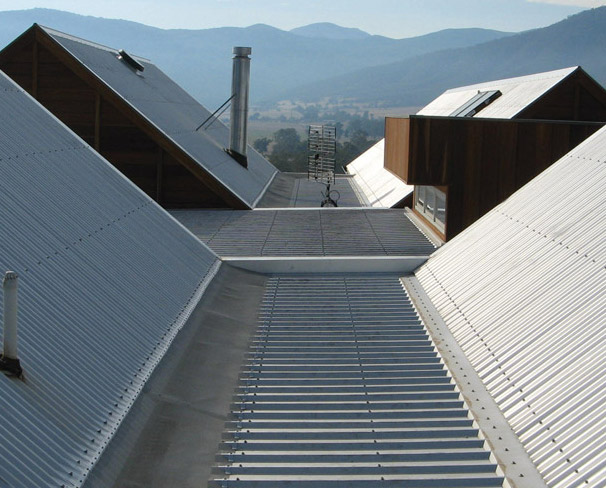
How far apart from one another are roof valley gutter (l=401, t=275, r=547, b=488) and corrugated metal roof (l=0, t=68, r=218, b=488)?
307 cm

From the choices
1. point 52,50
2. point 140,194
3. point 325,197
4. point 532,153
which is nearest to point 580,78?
point 325,197

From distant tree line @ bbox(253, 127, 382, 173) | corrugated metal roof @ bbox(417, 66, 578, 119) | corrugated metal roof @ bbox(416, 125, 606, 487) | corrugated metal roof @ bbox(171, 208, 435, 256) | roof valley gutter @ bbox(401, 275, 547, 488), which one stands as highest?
corrugated metal roof @ bbox(417, 66, 578, 119)

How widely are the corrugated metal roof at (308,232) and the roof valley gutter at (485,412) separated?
4403 millimetres

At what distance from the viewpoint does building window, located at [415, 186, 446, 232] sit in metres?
19.1

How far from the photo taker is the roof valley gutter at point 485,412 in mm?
7367

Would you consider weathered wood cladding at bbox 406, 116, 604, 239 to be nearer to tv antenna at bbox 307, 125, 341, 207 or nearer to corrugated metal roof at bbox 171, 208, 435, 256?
corrugated metal roof at bbox 171, 208, 435, 256

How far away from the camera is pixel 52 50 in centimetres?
2391

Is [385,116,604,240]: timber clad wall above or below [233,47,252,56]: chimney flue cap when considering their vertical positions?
below

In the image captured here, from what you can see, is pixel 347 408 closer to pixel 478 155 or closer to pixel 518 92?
pixel 478 155

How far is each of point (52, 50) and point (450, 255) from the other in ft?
45.1

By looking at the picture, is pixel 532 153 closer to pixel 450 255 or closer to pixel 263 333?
pixel 450 255

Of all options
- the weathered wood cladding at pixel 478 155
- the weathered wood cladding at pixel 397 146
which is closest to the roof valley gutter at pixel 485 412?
the weathered wood cladding at pixel 478 155

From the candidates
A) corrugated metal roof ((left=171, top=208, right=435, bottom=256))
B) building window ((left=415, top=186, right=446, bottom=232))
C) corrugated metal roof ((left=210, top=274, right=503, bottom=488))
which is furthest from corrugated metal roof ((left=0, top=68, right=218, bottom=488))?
building window ((left=415, top=186, right=446, bottom=232))

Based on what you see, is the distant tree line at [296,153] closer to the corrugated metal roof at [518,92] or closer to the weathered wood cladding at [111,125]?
the corrugated metal roof at [518,92]
